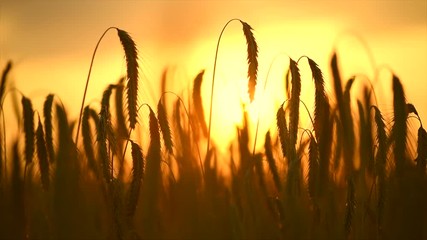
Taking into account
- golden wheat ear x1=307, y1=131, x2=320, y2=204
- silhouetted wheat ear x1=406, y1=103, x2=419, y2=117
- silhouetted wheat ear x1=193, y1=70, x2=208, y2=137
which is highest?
silhouetted wheat ear x1=193, y1=70, x2=208, y2=137

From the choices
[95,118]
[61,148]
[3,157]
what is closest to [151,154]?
[61,148]

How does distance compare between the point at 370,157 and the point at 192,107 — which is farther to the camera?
the point at 192,107

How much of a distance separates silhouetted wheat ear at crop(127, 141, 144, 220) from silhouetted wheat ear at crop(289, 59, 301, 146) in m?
0.72

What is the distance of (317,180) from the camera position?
295cm

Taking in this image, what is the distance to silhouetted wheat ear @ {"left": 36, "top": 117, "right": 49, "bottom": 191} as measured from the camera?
2838mm

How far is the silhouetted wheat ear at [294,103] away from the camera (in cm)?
278

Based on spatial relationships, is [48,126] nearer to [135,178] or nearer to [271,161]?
[135,178]

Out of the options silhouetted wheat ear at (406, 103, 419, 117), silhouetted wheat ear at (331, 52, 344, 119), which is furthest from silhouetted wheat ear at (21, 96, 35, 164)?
silhouetted wheat ear at (406, 103, 419, 117)

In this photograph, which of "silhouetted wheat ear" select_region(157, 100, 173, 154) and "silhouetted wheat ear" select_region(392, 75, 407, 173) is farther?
"silhouetted wheat ear" select_region(157, 100, 173, 154)

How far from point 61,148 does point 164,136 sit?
1.50 meters

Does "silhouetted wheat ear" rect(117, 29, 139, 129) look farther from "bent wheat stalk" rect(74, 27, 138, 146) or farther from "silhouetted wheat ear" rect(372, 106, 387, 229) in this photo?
"silhouetted wheat ear" rect(372, 106, 387, 229)

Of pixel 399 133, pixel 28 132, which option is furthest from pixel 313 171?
pixel 28 132

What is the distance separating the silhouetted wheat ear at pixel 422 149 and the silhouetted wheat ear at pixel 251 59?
895mm

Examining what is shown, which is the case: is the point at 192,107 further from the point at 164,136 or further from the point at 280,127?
the point at 280,127
